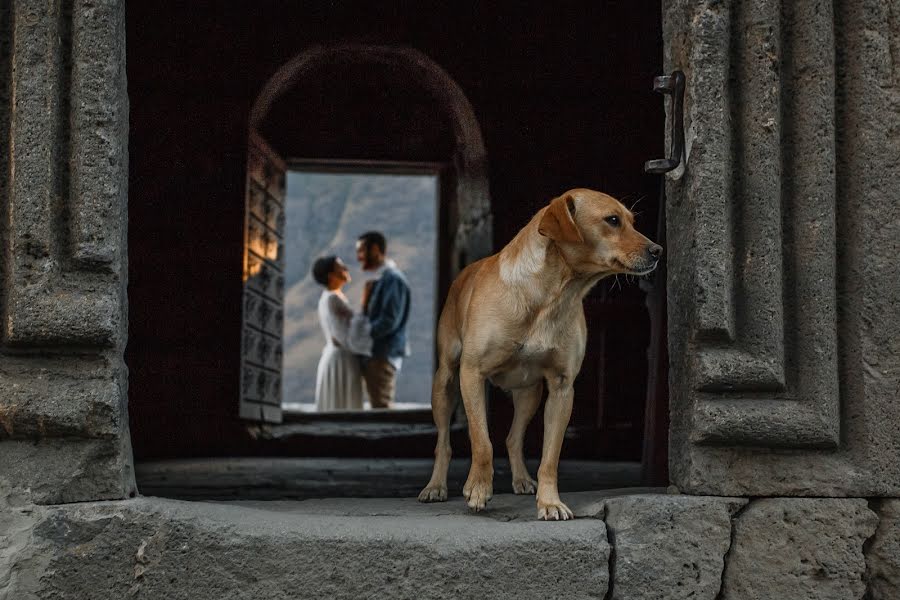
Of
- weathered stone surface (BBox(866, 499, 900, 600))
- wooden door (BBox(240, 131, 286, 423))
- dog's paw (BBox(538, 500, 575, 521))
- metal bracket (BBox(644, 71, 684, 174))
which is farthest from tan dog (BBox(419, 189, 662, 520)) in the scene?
wooden door (BBox(240, 131, 286, 423))

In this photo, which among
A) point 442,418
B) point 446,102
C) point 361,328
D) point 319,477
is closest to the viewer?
point 442,418

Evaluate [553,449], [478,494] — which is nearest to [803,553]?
[553,449]

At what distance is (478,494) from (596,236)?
3.61 feet

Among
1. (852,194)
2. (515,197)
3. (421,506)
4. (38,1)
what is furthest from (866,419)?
(515,197)

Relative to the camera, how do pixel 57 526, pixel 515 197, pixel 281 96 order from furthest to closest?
pixel 281 96 → pixel 515 197 → pixel 57 526

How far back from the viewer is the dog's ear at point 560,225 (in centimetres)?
424

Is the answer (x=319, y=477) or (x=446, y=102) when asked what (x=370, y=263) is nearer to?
(x=446, y=102)

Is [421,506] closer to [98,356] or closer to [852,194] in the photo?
[98,356]

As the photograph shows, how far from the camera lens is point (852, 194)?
4117mm

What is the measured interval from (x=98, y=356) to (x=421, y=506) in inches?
57.3

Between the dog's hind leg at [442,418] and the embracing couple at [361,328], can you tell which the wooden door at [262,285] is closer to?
the embracing couple at [361,328]

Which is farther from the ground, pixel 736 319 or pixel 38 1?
pixel 38 1

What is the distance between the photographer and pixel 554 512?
4148 mm

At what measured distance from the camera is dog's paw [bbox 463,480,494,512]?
431cm
